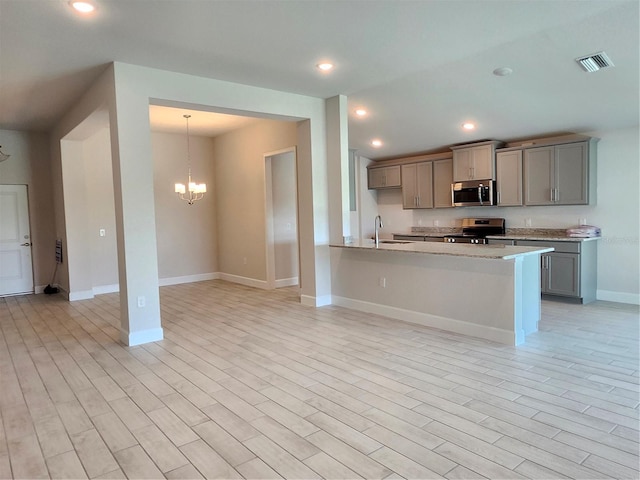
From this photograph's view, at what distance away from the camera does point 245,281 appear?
7992mm

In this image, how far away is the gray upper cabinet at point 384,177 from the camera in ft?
27.0

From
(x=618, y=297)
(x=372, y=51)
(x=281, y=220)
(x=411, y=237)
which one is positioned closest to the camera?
(x=372, y=51)

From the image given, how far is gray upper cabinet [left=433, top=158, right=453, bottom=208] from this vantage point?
7.36m

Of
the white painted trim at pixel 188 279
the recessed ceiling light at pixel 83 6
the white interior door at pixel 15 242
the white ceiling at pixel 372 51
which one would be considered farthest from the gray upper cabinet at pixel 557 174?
the white interior door at pixel 15 242

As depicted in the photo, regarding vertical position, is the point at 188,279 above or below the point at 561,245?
below

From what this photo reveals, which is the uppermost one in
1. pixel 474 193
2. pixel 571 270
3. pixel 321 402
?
pixel 474 193

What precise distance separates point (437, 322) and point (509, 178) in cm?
306

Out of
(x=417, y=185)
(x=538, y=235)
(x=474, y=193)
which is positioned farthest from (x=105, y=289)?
(x=538, y=235)

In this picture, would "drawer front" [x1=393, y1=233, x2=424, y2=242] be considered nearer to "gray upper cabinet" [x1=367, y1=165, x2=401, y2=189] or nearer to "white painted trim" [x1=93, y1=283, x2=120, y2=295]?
"gray upper cabinet" [x1=367, y1=165, x2=401, y2=189]

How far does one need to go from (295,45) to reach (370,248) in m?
2.47

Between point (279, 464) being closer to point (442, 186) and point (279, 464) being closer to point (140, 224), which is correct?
point (140, 224)

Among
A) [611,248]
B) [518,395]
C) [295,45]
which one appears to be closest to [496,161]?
[611,248]

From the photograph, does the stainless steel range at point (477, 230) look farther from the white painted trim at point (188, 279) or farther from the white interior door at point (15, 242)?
the white interior door at point (15, 242)

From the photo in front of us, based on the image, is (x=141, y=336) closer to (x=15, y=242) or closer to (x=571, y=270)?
(x=15, y=242)
